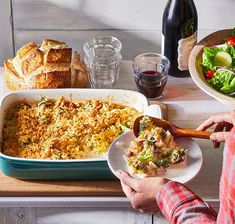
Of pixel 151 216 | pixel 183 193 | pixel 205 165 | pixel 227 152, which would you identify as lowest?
pixel 151 216

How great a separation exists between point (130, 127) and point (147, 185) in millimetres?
322

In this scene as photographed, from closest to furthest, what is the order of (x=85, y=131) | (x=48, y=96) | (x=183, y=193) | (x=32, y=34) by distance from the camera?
1. (x=183, y=193)
2. (x=85, y=131)
3. (x=48, y=96)
4. (x=32, y=34)

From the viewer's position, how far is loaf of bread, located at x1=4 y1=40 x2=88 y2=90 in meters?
1.93

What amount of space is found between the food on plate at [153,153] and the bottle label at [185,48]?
45cm

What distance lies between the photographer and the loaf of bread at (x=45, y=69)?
1932 mm

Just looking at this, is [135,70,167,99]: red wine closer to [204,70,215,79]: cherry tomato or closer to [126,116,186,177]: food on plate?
[204,70,215,79]: cherry tomato

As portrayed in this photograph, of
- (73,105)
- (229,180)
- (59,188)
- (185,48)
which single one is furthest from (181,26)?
(229,180)

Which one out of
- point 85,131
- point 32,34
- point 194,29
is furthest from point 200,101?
point 32,34

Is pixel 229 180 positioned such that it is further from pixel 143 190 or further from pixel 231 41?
pixel 231 41

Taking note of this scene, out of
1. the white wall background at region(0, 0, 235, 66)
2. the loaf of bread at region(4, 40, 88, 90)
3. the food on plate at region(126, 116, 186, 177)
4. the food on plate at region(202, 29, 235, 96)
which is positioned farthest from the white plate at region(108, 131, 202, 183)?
the white wall background at region(0, 0, 235, 66)

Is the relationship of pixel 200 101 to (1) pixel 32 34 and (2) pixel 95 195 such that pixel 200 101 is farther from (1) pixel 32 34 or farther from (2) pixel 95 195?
(1) pixel 32 34

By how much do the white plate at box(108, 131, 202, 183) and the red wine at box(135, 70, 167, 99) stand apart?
30cm

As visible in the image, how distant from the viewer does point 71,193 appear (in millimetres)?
1646

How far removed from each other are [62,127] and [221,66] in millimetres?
518
